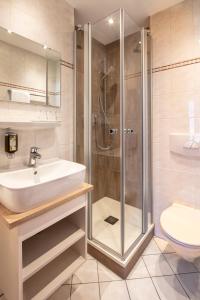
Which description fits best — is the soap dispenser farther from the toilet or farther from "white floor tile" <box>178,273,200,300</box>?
"white floor tile" <box>178,273,200,300</box>

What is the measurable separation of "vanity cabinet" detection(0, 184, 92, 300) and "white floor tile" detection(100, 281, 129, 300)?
0.94 feet

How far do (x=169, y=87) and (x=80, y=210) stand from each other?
1.46 metres

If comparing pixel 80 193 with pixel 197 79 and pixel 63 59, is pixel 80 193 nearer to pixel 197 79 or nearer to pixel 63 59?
pixel 63 59

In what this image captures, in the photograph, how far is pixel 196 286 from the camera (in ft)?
4.29

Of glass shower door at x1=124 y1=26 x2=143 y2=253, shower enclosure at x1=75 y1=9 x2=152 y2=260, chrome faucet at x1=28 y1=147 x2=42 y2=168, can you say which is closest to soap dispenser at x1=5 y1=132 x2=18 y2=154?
chrome faucet at x1=28 y1=147 x2=42 y2=168

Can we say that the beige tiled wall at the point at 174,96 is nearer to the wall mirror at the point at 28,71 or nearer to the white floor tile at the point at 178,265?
the white floor tile at the point at 178,265

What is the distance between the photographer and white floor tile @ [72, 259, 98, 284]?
137 centimetres

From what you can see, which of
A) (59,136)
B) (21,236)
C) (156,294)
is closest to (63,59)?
(59,136)

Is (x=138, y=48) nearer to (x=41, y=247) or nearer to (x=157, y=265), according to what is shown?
(x=41, y=247)

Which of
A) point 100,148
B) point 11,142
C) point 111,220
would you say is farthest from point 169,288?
point 11,142

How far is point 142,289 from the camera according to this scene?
1289 mm

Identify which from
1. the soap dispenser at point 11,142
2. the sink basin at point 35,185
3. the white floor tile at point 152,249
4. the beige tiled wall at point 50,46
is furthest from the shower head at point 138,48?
the white floor tile at point 152,249

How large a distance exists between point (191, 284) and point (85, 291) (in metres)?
0.83

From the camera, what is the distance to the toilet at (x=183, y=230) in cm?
116
